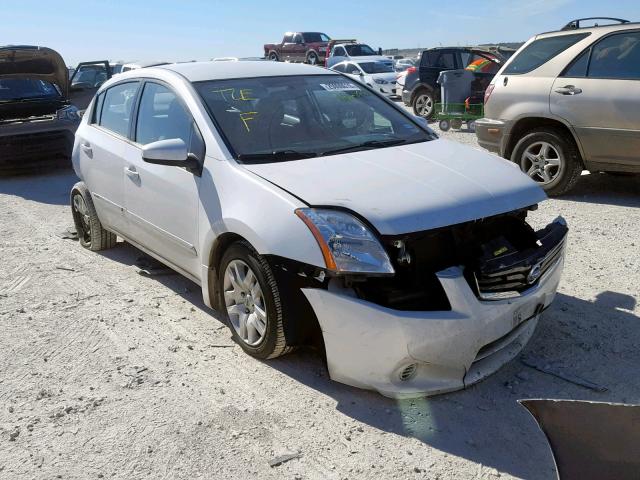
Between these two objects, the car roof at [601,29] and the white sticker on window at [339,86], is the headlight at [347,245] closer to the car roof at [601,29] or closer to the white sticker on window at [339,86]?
the white sticker on window at [339,86]

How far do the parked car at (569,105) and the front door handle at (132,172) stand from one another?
446 centimetres

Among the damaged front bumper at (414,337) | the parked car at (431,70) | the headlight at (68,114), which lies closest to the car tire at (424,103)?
the parked car at (431,70)

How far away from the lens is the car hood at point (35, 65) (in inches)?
428

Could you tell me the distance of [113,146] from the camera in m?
5.04

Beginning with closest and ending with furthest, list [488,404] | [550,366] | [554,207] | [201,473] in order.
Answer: [201,473] → [488,404] → [550,366] → [554,207]

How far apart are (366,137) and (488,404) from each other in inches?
73.6

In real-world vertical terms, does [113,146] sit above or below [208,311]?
above

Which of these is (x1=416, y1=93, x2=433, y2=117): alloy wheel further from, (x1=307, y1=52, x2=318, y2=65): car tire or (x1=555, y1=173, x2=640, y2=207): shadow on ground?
(x1=307, y1=52, x2=318, y2=65): car tire

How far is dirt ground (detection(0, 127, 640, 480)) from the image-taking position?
291 cm

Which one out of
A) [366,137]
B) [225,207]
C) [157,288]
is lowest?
[157,288]

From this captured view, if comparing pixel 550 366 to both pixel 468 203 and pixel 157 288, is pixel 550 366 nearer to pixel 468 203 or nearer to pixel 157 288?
pixel 468 203

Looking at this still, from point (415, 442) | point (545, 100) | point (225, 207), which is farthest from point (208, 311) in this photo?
point (545, 100)

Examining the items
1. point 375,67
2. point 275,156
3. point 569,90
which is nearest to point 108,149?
point 275,156

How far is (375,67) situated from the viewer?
74.3ft
